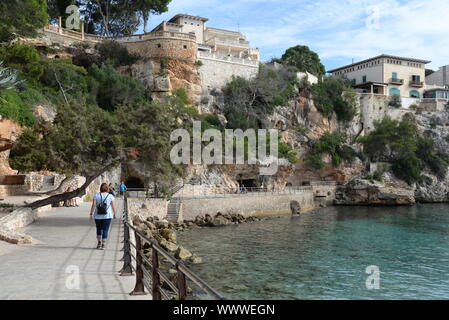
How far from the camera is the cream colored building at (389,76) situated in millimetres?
62884

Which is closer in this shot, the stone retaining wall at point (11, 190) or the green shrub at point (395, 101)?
the stone retaining wall at point (11, 190)

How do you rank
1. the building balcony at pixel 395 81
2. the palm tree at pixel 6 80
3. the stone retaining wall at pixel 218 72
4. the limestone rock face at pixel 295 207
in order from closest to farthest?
1. the palm tree at pixel 6 80
2. the limestone rock face at pixel 295 207
3. the stone retaining wall at pixel 218 72
4. the building balcony at pixel 395 81

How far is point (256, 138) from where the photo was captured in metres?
41.8

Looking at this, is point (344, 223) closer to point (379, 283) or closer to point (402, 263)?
point (402, 263)

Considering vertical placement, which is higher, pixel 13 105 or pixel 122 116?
pixel 13 105

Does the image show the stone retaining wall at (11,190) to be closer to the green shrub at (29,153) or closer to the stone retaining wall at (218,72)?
the green shrub at (29,153)

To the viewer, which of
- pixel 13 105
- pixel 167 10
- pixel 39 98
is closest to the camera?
pixel 13 105

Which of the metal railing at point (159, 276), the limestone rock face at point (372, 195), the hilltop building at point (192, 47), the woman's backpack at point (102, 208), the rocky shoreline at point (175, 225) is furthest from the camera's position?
the limestone rock face at point (372, 195)

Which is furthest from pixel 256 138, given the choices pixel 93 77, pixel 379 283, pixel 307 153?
pixel 379 283

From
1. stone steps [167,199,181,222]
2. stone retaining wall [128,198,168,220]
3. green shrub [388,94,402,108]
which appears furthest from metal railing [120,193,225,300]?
green shrub [388,94,402,108]

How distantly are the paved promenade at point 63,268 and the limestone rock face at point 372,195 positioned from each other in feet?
129

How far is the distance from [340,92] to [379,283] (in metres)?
43.0

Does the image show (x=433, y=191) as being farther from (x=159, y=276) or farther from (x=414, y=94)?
(x=159, y=276)

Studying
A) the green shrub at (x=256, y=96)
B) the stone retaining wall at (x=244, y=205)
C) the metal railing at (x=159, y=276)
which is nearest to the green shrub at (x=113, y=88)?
the green shrub at (x=256, y=96)
